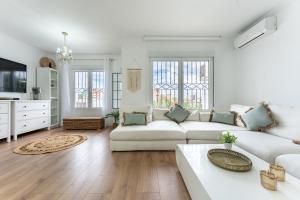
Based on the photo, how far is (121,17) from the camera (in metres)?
3.16

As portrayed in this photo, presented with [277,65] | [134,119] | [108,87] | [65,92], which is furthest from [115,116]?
[277,65]

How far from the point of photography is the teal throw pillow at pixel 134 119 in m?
3.30

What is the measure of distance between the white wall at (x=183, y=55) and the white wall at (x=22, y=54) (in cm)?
289

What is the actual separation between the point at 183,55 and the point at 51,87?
426 cm

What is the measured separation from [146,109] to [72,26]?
2.42 metres

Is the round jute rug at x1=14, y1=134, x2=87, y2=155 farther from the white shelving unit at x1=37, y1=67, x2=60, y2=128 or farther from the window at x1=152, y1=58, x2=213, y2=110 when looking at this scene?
the window at x1=152, y1=58, x2=213, y2=110

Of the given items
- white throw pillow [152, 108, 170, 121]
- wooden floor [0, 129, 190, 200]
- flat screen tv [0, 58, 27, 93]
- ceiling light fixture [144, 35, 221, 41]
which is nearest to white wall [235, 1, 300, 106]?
ceiling light fixture [144, 35, 221, 41]

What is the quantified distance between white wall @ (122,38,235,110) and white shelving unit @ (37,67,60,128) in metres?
2.60

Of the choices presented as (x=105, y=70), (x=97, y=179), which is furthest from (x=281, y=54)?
(x=105, y=70)

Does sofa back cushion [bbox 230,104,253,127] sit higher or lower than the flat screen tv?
lower

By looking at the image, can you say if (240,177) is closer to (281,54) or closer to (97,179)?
(97,179)

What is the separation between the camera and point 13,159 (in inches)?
99.9

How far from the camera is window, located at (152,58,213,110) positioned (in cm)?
434

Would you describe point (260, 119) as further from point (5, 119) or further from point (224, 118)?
point (5, 119)
